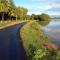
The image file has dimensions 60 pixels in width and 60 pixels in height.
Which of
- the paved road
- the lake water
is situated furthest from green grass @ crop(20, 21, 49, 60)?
the lake water

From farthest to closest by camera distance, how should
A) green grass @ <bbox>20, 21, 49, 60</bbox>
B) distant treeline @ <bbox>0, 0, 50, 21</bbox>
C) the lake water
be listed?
distant treeline @ <bbox>0, 0, 50, 21</bbox>
the lake water
green grass @ <bbox>20, 21, 49, 60</bbox>

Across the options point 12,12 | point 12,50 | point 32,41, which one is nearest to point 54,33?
point 32,41

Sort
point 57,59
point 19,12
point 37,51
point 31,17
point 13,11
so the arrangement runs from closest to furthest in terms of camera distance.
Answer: point 57,59 → point 37,51 → point 13,11 → point 19,12 → point 31,17

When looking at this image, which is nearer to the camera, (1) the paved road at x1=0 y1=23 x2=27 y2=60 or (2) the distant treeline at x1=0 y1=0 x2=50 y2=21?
(1) the paved road at x1=0 y1=23 x2=27 y2=60

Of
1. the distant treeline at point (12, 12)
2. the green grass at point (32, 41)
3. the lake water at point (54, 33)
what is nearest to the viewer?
the green grass at point (32, 41)

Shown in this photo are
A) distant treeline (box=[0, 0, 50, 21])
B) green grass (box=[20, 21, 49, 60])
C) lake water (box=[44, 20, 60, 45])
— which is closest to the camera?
green grass (box=[20, 21, 49, 60])

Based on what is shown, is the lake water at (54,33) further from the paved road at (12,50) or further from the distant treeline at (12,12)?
the distant treeline at (12,12)

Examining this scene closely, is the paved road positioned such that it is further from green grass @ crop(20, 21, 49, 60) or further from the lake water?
the lake water

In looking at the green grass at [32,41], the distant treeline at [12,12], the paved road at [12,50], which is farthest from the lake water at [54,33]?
the distant treeline at [12,12]

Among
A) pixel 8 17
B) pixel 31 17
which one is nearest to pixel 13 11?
pixel 8 17

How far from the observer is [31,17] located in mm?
178125

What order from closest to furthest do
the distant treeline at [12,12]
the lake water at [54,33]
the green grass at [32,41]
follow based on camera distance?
the green grass at [32,41]
the lake water at [54,33]
the distant treeline at [12,12]

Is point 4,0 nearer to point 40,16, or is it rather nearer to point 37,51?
point 37,51

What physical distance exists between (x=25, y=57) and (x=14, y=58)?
0.74 metres
